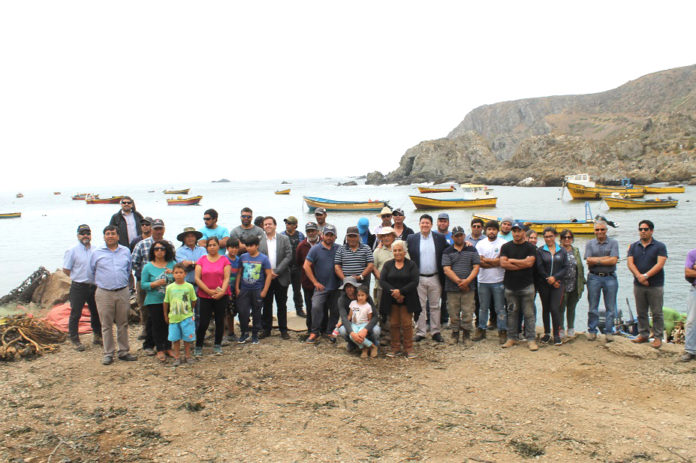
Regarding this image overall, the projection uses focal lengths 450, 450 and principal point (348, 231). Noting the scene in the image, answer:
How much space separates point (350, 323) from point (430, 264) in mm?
1513

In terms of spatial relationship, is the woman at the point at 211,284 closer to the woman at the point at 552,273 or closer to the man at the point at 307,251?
the man at the point at 307,251

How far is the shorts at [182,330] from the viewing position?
19.0 ft

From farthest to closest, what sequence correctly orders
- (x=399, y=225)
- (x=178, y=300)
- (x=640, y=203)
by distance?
(x=640, y=203), (x=399, y=225), (x=178, y=300)

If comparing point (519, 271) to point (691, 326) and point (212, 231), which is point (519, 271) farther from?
point (212, 231)

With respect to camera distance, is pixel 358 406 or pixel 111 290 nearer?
pixel 358 406

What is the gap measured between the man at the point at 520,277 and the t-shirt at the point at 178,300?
4.29 metres

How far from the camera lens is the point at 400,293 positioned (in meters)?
6.02

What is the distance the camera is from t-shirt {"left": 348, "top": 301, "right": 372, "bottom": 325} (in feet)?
20.4

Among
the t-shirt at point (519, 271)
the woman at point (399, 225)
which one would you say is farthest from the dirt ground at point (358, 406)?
the woman at point (399, 225)

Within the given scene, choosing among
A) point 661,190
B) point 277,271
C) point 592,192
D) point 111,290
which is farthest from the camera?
point 661,190

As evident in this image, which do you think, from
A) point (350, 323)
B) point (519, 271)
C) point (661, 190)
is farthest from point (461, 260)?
point (661, 190)

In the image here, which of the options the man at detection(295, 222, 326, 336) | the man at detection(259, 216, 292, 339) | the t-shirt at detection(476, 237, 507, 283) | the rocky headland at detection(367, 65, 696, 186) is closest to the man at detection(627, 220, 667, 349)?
the t-shirt at detection(476, 237, 507, 283)

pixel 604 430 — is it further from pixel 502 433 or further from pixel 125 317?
pixel 125 317

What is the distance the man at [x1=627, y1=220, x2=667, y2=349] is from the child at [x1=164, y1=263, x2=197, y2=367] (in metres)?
5.90
